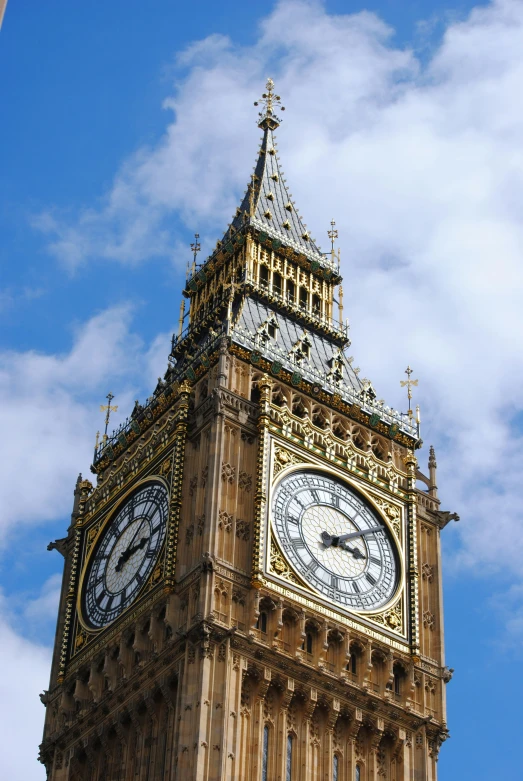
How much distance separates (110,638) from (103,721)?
2556 millimetres

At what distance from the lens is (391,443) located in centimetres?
5012

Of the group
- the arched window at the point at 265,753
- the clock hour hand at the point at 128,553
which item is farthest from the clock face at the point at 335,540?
the arched window at the point at 265,753

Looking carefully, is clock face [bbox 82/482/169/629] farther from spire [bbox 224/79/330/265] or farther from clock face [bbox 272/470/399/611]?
spire [bbox 224/79/330/265]

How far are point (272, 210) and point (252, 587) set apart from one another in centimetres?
2175

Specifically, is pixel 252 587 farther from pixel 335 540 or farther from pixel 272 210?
pixel 272 210

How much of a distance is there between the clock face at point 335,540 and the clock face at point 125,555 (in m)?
3.94

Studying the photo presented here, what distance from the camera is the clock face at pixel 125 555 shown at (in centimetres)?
4419

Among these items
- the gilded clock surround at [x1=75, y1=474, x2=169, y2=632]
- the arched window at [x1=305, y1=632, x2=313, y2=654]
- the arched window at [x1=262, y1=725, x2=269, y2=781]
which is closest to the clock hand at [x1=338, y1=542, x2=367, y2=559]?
the arched window at [x1=305, y1=632, x2=313, y2=654]

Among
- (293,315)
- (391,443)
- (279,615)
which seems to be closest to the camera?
(279,615)

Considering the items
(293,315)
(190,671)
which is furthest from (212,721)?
(293,315)

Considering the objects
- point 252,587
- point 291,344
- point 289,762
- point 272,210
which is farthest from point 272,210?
point 289,762

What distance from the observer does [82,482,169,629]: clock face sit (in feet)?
145

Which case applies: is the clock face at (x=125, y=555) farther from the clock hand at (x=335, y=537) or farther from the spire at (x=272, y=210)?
the spire at (x=272, y=210)

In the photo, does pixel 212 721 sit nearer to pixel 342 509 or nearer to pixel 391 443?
pixel 342 509
